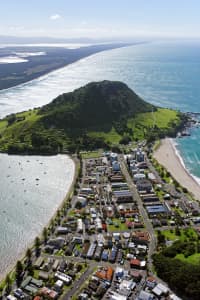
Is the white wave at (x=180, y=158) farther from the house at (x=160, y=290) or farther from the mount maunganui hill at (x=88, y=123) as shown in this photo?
the house at (x=160, y=290)

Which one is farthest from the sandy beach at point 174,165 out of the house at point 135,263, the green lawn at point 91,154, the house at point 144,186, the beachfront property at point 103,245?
the house at point 135,263

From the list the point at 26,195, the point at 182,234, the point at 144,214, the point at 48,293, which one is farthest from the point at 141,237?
the point at 26,195

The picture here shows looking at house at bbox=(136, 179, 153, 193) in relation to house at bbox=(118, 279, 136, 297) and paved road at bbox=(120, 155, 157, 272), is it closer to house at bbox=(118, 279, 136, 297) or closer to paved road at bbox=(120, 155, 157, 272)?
paved road at bbox=(120, 155, 157, 272)

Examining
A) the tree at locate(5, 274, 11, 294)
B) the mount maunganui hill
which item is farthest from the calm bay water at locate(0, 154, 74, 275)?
the mount maunganui hill

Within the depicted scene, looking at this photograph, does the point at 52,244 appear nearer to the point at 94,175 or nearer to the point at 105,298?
the point at 105,298

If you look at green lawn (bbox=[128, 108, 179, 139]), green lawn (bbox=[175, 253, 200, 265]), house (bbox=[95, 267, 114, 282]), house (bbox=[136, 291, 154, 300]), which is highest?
green lawn (bbox=[128, 108, 179, 139])
